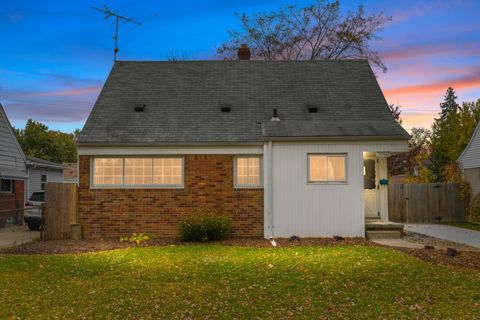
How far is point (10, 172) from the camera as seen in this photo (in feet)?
65.7

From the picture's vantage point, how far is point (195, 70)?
57.4 ft

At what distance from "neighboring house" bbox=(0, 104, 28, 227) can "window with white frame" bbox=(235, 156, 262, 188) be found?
1081 centimetres

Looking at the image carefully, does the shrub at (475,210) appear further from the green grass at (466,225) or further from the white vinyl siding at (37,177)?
the white vinyl siding at (37,177)

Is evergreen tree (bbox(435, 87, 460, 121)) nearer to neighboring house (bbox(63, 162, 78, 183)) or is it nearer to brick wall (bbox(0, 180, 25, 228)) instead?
neighboring house (bbox(63, 162, 78, 183))

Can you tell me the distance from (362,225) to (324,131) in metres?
2.96

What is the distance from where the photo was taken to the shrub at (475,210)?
65.7 feet

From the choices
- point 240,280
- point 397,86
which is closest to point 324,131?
point 240,280

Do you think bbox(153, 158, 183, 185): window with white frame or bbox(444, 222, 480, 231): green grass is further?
bbox(444, 222, 480, 231): green grass

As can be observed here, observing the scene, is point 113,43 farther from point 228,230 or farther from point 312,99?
point 228,230

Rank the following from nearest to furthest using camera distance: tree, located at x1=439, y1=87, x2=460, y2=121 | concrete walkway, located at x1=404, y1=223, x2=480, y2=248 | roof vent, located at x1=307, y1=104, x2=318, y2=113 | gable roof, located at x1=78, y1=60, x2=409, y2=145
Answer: concrete walkway, located at x1=404, y1=223, x2=480, y2=248 < gable roof, located at x1=78, y1=60, x2=409, y2=145 < roof vent, located at x1=307, y1=104, x2=318, y2=113 < tree, located at x1=439, y1=87, x2=460, y2=121

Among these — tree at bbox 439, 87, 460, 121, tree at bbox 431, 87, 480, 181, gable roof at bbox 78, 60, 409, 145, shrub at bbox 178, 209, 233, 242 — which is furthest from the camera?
tree at bbox 439, 87, 460, 121

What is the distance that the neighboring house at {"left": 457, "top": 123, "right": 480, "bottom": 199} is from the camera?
21.3m

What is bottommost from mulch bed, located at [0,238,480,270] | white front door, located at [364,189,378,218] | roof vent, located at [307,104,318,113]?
mulch bed, located at [0,238,480,270]

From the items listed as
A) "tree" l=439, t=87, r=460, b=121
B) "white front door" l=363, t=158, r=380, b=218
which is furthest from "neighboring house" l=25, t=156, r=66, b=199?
"tree" l=439, t=87, r=460, b=121
